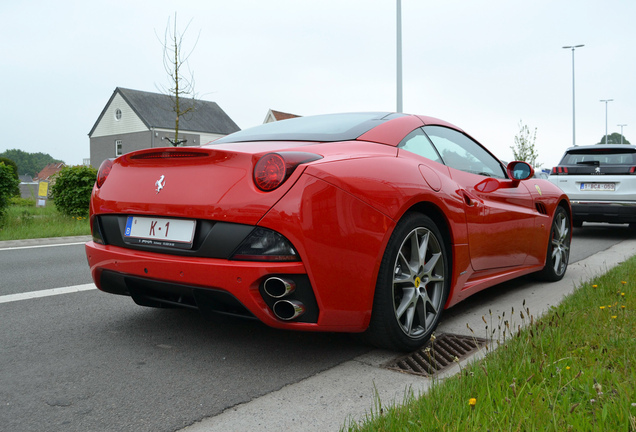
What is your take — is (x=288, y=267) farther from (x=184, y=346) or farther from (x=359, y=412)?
(x=184, y=346)

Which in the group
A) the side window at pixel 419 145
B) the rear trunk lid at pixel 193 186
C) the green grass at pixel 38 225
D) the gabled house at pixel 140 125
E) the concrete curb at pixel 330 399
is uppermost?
the gabled house at pixel 140 125

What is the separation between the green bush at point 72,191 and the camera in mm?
12562

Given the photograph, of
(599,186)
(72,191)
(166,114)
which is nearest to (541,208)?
(599,186)

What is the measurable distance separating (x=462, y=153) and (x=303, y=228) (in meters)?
1.98

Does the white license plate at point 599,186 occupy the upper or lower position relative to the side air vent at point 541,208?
upper

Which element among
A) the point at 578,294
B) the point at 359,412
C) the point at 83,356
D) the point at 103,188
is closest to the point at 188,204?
the point at 103,188

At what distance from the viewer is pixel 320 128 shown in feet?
12.0

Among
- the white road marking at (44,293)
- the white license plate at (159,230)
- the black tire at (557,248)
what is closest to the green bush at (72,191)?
the white road marking at (44,293)

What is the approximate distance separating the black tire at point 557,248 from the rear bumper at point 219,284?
308cm

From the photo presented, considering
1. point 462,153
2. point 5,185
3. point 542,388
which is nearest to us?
point 542,388

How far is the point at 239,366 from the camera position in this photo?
308 cm

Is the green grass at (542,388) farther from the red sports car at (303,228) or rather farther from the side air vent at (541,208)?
the side air vent at (541,208)

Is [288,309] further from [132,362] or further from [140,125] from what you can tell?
[140,125]

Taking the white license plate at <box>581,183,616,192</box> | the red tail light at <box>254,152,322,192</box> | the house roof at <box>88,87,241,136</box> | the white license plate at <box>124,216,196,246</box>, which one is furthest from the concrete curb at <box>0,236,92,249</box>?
the house roof at <box>88,87,241,136</box>
